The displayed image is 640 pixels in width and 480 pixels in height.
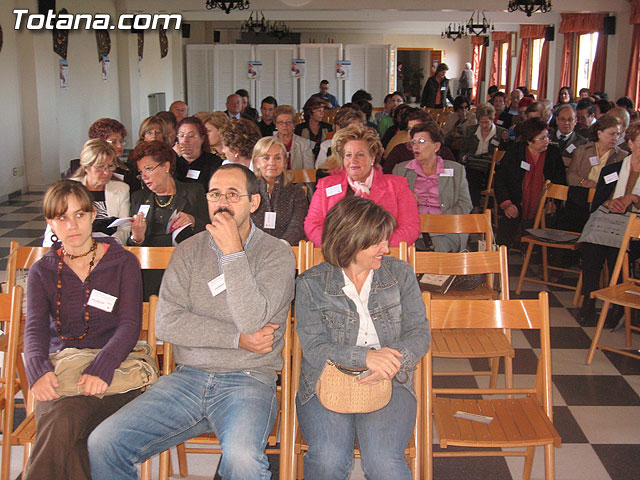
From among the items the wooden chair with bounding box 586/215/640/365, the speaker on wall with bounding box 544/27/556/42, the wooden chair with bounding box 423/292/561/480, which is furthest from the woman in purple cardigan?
the speaker on wall with bounding box 544/27/556/42

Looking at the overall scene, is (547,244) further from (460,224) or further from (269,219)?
(269,219)

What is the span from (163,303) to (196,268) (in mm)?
172

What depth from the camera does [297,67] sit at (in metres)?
15.9

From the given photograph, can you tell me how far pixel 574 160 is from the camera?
19.0ft

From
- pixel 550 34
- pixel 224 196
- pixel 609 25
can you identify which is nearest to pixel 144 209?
pixel 224 196

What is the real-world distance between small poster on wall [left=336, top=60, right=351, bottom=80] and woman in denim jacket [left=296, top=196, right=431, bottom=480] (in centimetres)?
1388

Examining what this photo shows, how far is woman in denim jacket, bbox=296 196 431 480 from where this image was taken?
229 cm

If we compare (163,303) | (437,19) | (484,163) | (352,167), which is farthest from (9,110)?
(437,19)

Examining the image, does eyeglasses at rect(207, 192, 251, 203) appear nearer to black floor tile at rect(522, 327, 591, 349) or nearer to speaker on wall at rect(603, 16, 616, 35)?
black floor tile at rect(522, 327, 591, 349)

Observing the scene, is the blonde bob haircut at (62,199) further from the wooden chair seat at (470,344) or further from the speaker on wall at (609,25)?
the speaker on wall at (609,25)

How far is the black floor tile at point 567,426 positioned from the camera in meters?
3.15

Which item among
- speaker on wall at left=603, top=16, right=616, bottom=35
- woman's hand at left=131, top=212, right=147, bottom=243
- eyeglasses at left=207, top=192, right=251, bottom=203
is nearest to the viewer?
eyeglasses at left=207, top=192, right=251, bottom=203

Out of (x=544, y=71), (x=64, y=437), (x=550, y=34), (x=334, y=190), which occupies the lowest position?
(x=64, y=437)

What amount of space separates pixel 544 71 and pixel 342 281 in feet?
59.6
